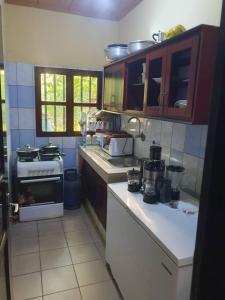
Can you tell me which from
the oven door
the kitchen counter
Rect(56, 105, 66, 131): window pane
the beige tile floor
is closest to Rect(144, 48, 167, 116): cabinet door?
the kitchen counter

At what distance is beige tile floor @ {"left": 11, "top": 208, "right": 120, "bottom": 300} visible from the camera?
6.04ft

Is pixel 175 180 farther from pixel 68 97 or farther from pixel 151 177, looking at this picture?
pixel 68 97

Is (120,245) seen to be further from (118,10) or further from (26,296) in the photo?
(118,10)

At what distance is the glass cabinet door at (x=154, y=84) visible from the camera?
1735 millimetres

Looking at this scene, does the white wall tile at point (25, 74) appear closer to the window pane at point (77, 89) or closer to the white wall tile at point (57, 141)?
the window pane at point (77, 89)

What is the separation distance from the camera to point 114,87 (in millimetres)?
2715

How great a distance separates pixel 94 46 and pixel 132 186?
90.8 inches

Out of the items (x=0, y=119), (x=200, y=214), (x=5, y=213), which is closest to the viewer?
(x=200, y=214)

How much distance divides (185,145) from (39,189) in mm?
1878

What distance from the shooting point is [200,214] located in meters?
0.65

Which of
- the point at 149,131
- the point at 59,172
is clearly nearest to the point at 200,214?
the point at 149,131

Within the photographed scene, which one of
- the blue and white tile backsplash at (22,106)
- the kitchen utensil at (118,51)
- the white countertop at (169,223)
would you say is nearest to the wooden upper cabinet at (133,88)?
the kitchen utensil at (118,51)

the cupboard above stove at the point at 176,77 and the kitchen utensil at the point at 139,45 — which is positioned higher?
the kitchen utensil at the point at 139,45

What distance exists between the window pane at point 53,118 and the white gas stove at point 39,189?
1.84ft
